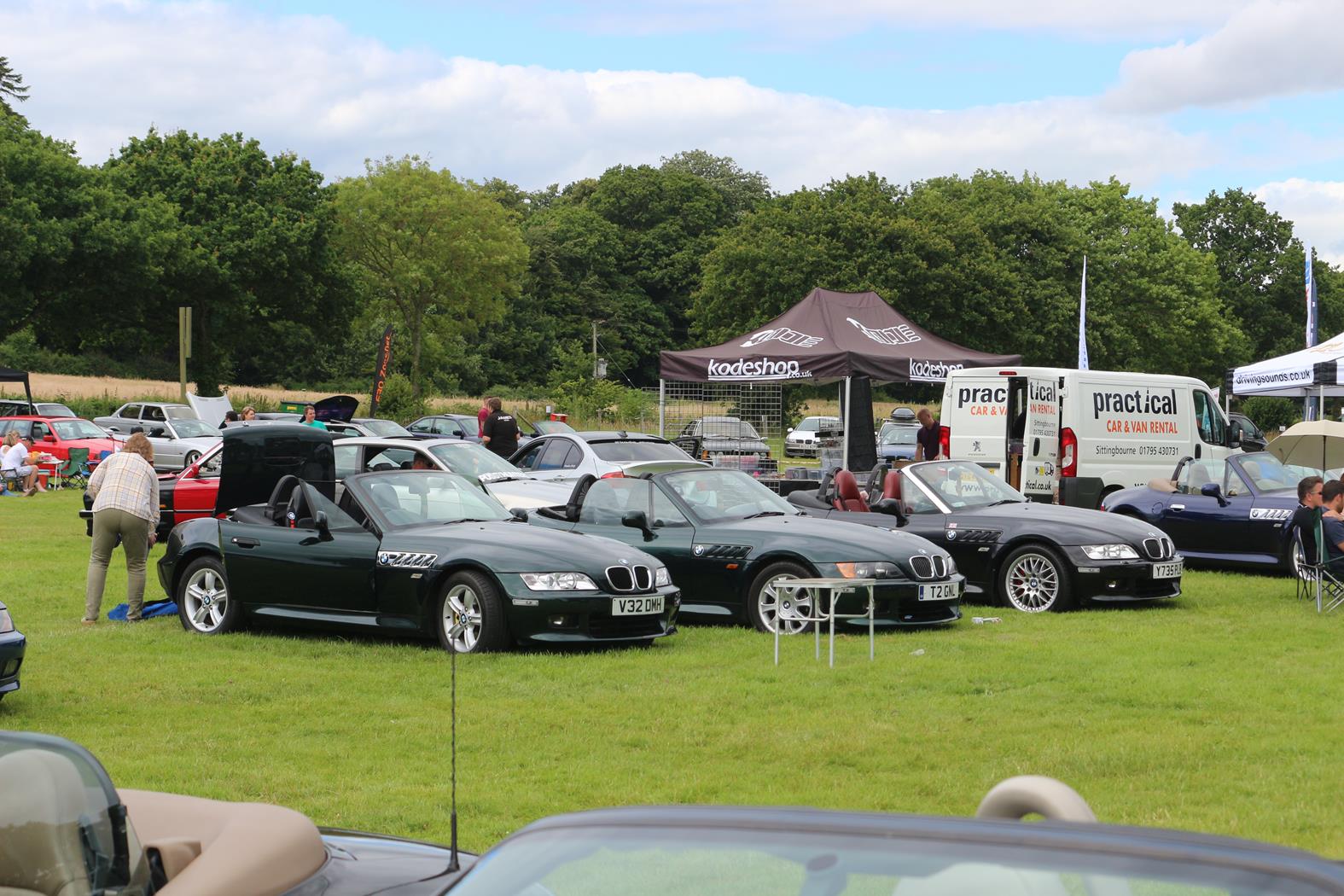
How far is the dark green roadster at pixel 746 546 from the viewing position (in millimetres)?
12805

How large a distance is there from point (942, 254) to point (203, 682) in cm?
5428

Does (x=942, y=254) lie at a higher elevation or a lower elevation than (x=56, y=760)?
higher

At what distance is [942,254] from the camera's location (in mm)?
62156

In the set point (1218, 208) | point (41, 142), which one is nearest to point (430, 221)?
point (41, 142)

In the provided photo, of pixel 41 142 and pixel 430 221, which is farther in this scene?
pixel 430 221

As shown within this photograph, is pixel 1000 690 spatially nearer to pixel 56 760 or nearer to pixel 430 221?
pixel 56 760

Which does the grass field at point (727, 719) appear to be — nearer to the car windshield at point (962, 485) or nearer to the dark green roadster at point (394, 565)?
the dark green roadster at point (394, 565)

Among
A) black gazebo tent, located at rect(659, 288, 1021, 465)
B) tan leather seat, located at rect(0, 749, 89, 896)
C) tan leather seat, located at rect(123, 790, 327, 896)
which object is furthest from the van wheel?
tan leather seat, located at rect(0, 749, 89, 896)

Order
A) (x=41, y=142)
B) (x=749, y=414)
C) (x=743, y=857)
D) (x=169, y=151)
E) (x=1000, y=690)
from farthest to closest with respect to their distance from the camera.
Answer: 1. (x=169, y=151)
2. (x=41, y=142)
3. (x=749, y=414)
4. (x=1000, y=690)
5. (x=743, y=857)

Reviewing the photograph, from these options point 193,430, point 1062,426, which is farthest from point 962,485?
point 193,430

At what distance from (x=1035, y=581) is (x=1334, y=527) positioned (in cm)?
272

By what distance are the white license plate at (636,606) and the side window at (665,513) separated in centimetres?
175

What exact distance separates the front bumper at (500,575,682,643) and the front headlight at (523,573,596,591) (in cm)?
3

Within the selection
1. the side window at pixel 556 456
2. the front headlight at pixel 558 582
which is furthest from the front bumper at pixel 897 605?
the side window at pixel 556 456
